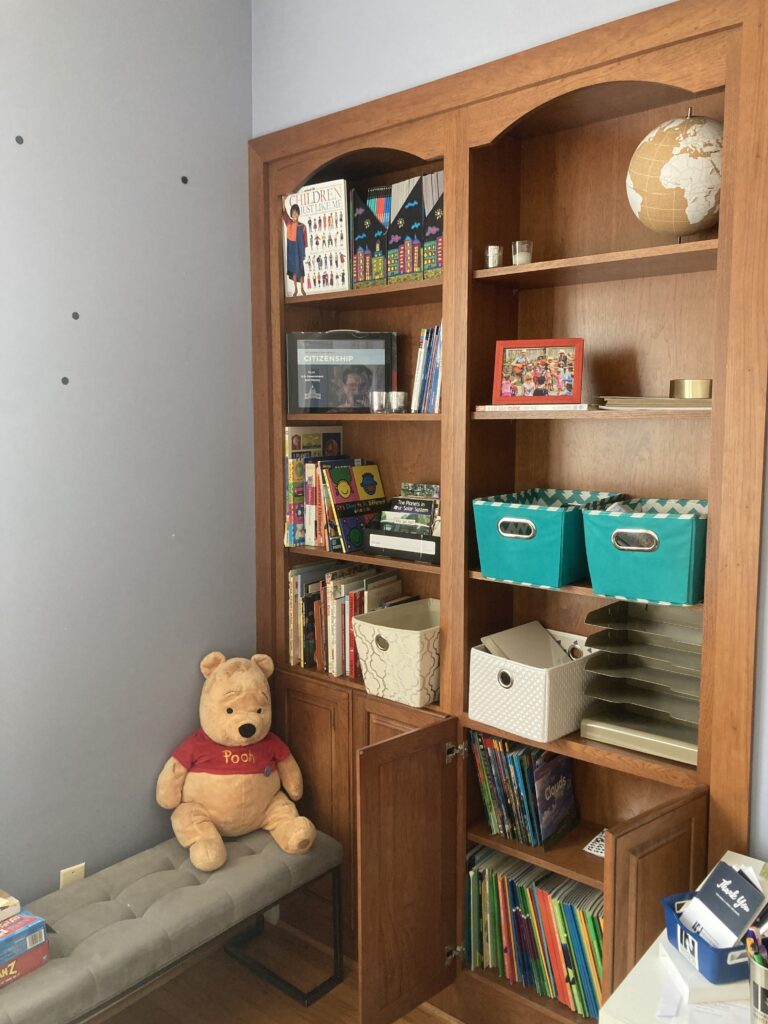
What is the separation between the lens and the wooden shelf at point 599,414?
1.74 m

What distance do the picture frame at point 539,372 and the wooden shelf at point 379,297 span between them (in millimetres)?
273

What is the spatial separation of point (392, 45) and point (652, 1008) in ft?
7.02

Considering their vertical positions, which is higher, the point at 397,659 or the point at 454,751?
the point at 397,659

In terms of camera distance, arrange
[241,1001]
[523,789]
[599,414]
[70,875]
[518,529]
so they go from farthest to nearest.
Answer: [241,1001] → [70,875] → [523,789] → [518,529] → [599,414]

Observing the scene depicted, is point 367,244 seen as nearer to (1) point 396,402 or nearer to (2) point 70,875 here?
(1) point 396,402

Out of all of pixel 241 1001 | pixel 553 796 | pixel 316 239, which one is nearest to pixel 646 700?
pixel 553 796

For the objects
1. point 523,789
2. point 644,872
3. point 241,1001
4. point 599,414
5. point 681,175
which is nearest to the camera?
point 644,872

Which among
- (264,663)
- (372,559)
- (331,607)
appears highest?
(372,559)

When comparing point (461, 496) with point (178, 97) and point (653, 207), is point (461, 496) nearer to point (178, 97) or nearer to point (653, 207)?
point (653, 207)

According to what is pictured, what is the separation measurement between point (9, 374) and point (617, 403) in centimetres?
138

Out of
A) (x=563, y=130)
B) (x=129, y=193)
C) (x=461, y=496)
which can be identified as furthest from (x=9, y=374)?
(x=563, y=130)

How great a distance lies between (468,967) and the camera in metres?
2.22

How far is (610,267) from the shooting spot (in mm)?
1889

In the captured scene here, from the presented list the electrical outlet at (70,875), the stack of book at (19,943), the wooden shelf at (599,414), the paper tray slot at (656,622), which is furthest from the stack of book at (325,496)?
the stack of book at (19,943)
